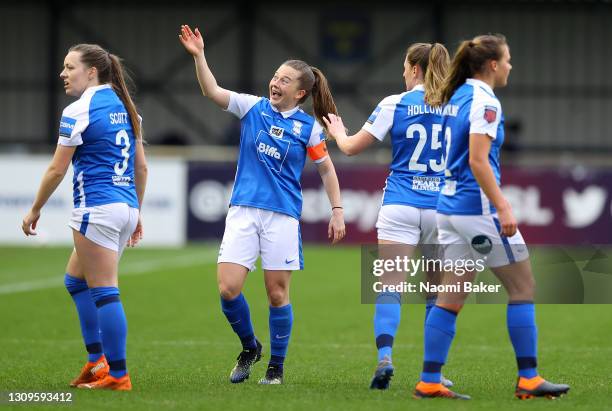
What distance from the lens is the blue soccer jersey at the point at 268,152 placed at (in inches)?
283

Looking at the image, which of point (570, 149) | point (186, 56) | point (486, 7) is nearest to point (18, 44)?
point (186, 56)

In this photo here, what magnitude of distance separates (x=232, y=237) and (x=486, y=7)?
79.4 feet

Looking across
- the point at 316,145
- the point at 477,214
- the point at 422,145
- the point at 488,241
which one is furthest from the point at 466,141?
the point at 316,145

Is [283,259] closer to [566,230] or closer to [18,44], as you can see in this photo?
[566,230]

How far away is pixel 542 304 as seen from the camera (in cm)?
1302

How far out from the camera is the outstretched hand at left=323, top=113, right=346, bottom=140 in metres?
7.05

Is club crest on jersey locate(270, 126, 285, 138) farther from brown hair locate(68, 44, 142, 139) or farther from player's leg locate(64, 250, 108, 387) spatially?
player's leg locate(64, 250, 108, 387)

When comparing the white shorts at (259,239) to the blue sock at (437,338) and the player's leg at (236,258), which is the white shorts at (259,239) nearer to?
the player's leg at (236,258)

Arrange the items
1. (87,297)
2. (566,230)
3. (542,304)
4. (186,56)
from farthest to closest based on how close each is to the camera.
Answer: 1. (186,56)
2. (566,230)
3. (542,304)
4. (87,297)

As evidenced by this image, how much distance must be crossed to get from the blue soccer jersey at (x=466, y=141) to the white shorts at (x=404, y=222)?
0.79 metres

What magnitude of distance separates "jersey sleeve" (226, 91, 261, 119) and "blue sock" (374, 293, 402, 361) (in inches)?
55.3

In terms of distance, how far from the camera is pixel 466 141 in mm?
6242

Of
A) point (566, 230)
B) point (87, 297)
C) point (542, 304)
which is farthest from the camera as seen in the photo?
point (566, 230)

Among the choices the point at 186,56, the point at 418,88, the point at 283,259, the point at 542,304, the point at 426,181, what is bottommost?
the point at 542,304
